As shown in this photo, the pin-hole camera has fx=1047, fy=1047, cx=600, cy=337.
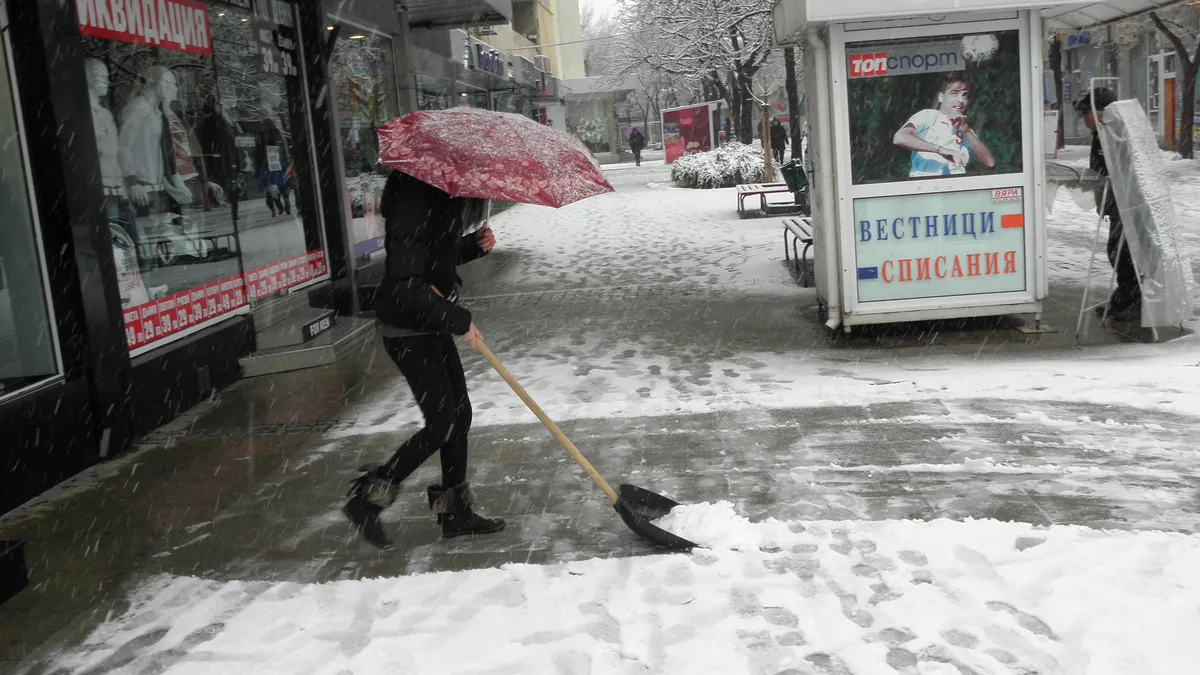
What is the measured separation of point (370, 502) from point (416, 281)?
1010 millimetres

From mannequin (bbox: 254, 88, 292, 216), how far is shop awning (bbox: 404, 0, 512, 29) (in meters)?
3.78

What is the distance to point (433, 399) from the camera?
4.36 meters

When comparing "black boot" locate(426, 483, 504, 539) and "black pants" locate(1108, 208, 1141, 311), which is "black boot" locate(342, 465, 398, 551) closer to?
"black boot" locate(426, 483, 504, 539)

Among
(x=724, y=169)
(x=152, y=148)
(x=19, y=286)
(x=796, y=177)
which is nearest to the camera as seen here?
(x=19, y=286)

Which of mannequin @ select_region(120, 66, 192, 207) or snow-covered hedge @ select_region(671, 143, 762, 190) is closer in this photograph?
mannequin @ select_region(120, 66, 192, 207)

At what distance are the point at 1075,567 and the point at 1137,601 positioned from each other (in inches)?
12.1

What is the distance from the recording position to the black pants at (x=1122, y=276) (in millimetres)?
7906

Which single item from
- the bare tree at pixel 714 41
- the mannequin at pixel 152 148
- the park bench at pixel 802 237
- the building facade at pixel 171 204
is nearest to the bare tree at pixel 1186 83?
the bare tree at pixel 714 41

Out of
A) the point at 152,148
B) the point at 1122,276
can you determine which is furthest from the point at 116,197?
the point at 1122,276

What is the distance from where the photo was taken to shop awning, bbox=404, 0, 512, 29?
532 inches

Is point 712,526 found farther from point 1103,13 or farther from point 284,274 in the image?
point 1103,13

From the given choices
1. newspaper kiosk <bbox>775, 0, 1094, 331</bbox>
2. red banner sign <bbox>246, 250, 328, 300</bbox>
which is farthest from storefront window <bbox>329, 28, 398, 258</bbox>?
newspaper kiosk <bbox>775, 0, 1094, 331</bbox>

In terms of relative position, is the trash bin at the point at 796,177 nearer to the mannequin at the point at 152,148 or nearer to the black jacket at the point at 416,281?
the mannequin at the point at 152,148

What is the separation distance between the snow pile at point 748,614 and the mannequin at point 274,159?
571cm
